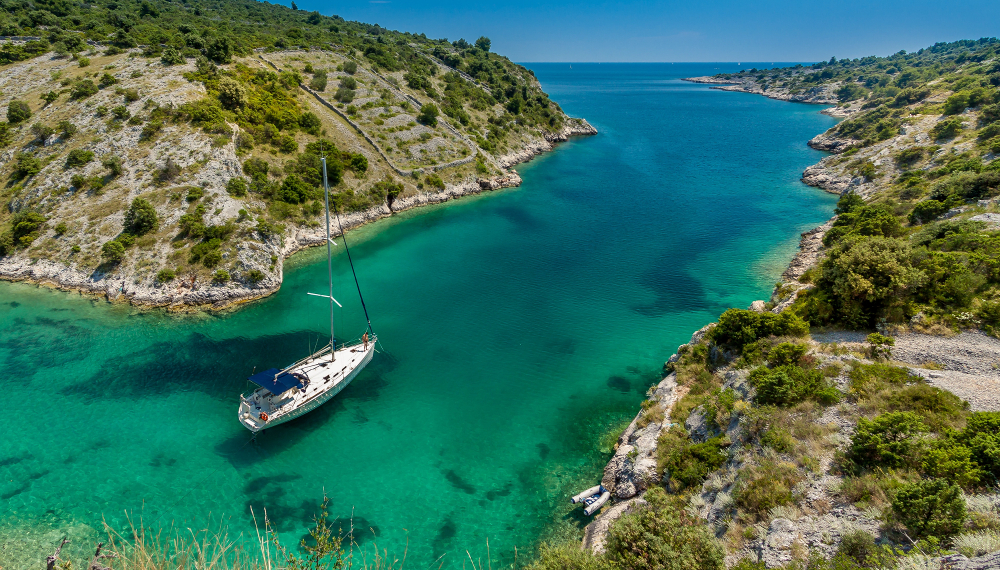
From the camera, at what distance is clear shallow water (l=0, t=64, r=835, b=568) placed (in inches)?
876

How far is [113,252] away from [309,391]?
3062cm

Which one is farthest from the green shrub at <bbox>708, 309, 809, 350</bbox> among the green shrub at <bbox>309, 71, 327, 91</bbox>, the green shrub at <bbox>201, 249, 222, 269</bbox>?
the green shrub at <bbox>309, 71, 327, 91</bbox>

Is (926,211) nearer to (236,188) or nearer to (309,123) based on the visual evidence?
(236,188)

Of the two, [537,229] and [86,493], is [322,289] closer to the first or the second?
[86,493]

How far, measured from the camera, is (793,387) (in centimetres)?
2072

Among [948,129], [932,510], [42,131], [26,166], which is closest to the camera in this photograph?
[932,510]

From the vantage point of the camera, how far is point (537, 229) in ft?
199

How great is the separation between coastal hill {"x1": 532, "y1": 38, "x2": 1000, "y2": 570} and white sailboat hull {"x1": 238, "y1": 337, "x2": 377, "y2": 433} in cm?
1741

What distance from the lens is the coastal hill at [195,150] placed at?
41969mm

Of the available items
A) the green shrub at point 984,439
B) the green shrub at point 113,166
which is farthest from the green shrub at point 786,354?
the green shrub at point 113,166

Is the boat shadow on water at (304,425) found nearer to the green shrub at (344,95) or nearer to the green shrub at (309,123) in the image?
the green shrub at (309,123)

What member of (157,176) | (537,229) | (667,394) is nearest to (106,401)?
(157,176)

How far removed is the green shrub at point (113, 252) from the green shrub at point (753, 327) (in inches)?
2163

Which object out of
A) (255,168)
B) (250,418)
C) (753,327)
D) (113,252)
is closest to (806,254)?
(753,327)
